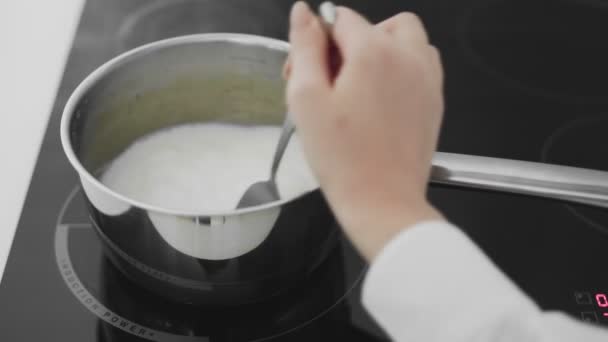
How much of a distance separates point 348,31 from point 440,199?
0.87 ft

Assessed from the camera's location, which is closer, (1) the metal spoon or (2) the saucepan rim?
(2) the saucepan rim

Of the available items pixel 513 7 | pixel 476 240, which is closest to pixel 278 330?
pixel 476 240

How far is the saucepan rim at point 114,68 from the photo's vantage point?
1.44ft

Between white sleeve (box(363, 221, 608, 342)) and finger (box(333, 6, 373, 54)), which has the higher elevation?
finger (box(333, 6, 373, 54))

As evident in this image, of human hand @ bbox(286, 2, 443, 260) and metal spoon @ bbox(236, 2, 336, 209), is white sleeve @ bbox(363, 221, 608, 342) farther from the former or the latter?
metal spoon @ bbox(236, 2, 336, 209)

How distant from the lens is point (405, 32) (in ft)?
1.46

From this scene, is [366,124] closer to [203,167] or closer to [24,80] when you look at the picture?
[203,167]

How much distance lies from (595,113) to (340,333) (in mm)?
391

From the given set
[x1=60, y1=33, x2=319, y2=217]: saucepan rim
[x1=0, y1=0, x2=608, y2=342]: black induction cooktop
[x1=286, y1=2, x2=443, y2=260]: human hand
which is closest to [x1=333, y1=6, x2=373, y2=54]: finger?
[x1=286, y1=2, x2=443, y2=260]: human hand

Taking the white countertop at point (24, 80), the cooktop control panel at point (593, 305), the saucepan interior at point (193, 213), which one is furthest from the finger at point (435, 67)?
the white countertop at point (24, 80)

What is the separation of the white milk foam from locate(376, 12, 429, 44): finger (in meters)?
0.16

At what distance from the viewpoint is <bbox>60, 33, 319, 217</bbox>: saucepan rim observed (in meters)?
0.44

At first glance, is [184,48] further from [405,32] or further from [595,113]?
[595,113]

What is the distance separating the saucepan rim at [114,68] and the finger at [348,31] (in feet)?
0.33
